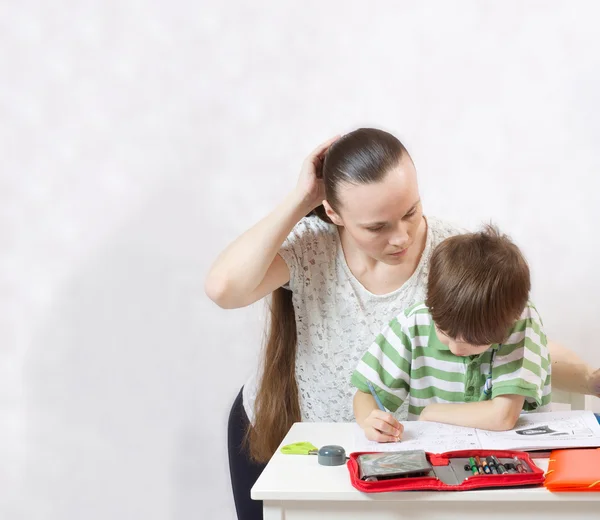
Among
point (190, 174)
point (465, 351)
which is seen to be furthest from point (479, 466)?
point (190, 174)

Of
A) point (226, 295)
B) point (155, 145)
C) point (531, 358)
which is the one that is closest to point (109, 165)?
point (155, 145)

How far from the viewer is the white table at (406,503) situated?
1041mm

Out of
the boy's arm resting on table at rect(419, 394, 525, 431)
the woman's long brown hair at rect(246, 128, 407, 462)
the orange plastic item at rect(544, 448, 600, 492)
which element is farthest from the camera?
the woman's long brown hair at rect(246, 128, 407, 462)

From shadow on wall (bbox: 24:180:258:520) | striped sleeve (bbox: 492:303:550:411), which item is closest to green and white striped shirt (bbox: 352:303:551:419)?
striped sleeve (bbox: 492:303:550:411)

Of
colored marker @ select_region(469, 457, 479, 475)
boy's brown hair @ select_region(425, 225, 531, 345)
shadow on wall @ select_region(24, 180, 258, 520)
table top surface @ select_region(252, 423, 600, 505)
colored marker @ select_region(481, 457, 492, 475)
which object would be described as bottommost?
shadow on wall @ select_region(24, 180, 258, 520)

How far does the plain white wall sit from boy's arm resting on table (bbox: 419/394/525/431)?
0.89 metres

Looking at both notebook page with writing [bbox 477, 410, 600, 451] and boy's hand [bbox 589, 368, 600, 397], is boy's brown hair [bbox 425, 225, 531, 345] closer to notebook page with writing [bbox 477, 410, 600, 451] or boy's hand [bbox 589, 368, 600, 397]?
notebook page with writing [bbox 477, 410, 600, 451]

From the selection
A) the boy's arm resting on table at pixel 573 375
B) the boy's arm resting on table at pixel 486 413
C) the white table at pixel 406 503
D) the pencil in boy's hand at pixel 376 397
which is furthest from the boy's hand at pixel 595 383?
the white table at pixel 406 503

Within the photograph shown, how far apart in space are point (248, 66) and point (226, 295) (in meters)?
0.84

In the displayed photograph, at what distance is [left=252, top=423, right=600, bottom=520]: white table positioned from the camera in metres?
Result: 1.04

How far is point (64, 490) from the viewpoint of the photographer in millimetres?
2363

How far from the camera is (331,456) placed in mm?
1159

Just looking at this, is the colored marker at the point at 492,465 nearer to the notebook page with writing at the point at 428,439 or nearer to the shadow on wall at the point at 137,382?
the notebook page with writing at the point at 428,439

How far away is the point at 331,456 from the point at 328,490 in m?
0.10
